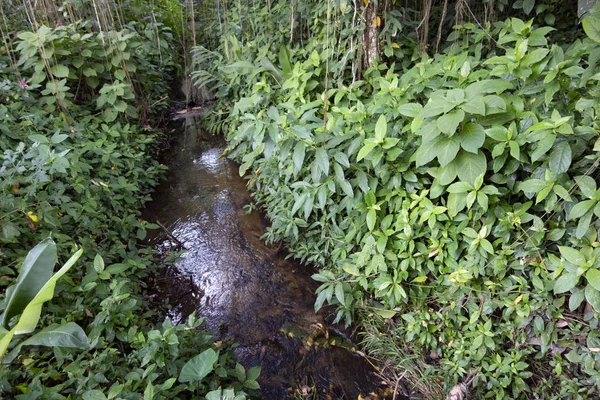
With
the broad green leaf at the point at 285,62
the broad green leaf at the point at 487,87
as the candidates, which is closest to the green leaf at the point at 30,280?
the broad green leaf at the point at 487,87

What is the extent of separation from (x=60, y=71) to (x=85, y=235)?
1.84 metres

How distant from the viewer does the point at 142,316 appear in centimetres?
181

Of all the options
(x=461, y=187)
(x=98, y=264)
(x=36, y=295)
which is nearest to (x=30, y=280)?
(x=36, y=295)

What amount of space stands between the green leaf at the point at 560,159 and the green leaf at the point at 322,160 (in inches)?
37.8

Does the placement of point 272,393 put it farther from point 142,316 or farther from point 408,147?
point 408,147

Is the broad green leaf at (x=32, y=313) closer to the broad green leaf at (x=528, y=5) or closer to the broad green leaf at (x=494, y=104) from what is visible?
the broad green leaf at (x=494, y=104)

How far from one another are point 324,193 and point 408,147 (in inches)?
20.2

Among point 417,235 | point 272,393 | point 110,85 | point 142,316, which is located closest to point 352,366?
point 272,393

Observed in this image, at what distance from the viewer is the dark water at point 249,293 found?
189 cm

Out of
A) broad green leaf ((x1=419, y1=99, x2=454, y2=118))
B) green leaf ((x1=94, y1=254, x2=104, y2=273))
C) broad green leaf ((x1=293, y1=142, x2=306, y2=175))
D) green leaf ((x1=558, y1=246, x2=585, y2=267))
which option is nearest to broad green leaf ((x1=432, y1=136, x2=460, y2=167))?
broad green leaf ((x1=419, y1=99, x2=454, y2=118))

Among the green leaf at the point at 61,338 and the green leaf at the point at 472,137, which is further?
the green leaf at the point at 472,137

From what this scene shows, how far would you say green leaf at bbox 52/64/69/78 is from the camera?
9.86ft

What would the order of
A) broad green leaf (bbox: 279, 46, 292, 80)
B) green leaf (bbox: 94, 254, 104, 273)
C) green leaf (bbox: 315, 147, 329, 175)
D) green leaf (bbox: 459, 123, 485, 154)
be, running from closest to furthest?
green leaf (bbox: 459, 123, 485, 154)
green leaf (bbox: 94, 254, 104, 273)
green leaf (bbox: 315, 147, 329, 175)
broad green leaf (bbox: 279, 46, 292, 80)

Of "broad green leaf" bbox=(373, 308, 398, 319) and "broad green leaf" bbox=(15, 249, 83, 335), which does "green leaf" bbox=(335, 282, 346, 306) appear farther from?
"broad green leaf" bbox=(15, 249, 83, 335)
